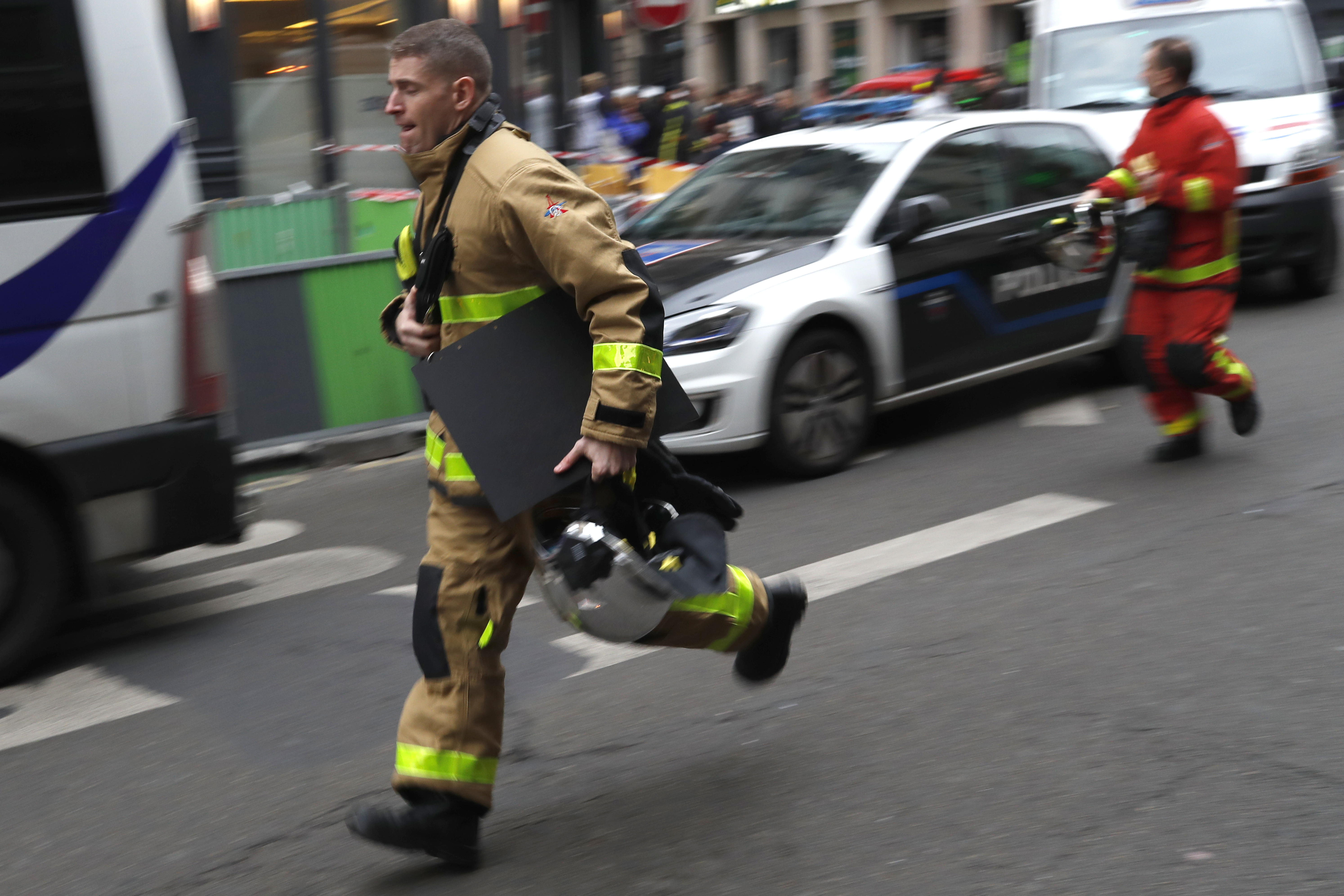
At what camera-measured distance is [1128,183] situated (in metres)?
6.45

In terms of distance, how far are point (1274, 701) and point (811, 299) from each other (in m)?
3.37

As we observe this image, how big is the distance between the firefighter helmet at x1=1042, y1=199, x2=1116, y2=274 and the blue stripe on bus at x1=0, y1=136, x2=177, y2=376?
3.75 meters

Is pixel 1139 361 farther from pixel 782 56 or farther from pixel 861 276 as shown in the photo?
pixel 782 56

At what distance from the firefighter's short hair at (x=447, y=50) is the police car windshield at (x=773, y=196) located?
4.13 m

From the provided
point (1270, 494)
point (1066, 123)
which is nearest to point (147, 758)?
point (1270, 494)

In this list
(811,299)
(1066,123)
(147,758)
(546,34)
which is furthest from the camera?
(546,34)

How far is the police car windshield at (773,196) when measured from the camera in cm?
738

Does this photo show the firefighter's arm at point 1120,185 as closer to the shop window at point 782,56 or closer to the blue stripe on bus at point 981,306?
the blue stripe on bus at point 981,306

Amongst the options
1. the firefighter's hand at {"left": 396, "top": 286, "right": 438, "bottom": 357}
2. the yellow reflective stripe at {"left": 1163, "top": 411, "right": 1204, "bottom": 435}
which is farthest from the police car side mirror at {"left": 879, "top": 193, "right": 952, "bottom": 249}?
the firefighter's hand at {"left": 396, "top": 286, "right": 438, "bottom": 357}

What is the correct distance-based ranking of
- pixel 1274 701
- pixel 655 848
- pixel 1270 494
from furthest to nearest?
pixel 1270 494 → pixel 1274 701 → pixel 655 848

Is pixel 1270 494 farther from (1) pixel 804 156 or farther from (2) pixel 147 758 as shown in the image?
(2) pixel 147 758

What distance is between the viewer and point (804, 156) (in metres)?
7.80

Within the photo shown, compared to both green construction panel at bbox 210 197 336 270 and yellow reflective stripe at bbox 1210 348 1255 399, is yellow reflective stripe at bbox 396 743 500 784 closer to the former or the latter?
yellow reflective stripe at bbox 1210 348 1255 399

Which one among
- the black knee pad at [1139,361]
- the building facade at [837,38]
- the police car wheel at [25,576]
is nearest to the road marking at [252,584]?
the police car wheel at [25,576]
